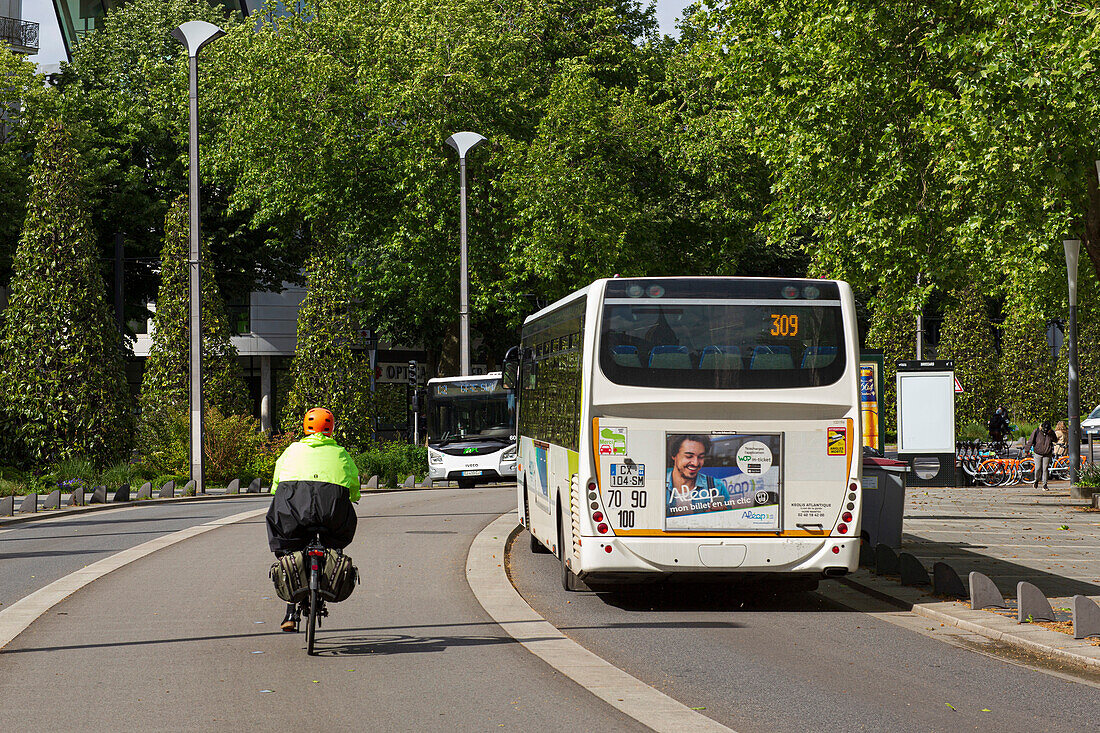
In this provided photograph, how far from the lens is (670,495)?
1108 cm

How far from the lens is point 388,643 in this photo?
9.32m

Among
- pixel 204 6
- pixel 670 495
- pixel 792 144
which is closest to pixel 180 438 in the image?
pixel 792 144

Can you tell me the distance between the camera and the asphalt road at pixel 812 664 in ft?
23.4

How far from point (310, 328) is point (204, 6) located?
1554cm

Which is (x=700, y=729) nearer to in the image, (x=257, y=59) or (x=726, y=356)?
(x=726, y=356)

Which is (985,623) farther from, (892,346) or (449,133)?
(892,346)

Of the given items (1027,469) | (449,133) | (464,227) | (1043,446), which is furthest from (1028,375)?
(464,227)

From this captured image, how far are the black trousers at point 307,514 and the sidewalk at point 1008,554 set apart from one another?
15.8ft

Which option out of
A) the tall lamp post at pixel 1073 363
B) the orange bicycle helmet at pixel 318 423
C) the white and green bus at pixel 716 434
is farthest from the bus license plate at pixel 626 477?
the tall lamp post at pixel 1073 363

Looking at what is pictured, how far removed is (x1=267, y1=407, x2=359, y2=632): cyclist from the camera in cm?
882

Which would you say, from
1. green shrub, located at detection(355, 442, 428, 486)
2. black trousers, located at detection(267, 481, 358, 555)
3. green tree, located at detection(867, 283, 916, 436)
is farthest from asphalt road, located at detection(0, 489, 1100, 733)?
green tree, located at detection(867, 283, 916, 436)

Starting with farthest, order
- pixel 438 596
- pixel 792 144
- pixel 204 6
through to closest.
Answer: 1. pixel 204 6
2. pixel 792 144
3. pixel 438 596

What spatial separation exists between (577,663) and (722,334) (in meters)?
3.79

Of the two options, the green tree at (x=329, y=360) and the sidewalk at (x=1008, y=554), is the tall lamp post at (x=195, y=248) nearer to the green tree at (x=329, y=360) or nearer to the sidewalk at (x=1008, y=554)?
the green tree at (x=329, y=360)
